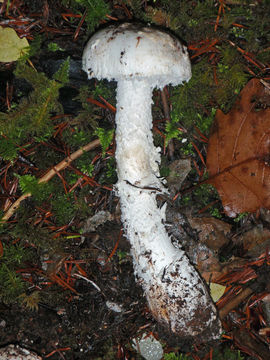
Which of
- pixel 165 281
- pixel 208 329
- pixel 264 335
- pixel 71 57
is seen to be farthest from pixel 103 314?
pixel 71 57

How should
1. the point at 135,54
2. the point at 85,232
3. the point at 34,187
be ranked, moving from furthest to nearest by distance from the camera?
the point at 85,232
the point at 34,187
the point at 135,54

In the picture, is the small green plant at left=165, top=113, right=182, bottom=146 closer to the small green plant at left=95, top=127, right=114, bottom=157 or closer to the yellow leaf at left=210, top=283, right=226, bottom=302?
the small green plant at left=95, top=127, right=114, bottom=157

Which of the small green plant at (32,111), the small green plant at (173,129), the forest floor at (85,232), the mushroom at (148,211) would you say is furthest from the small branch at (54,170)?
the small green plant at (173,129)

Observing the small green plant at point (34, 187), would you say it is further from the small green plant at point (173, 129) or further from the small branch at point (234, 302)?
the small branch at point (234, 302)

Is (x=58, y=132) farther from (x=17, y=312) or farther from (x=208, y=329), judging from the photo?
(x=208, y=329)

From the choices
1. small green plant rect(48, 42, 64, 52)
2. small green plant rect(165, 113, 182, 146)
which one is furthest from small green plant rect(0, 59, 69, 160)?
small green plant rect(165, 113, 182, 146)

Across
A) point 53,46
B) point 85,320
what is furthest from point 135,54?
point 85,320

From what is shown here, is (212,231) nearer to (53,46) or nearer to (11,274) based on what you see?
(11,274)
